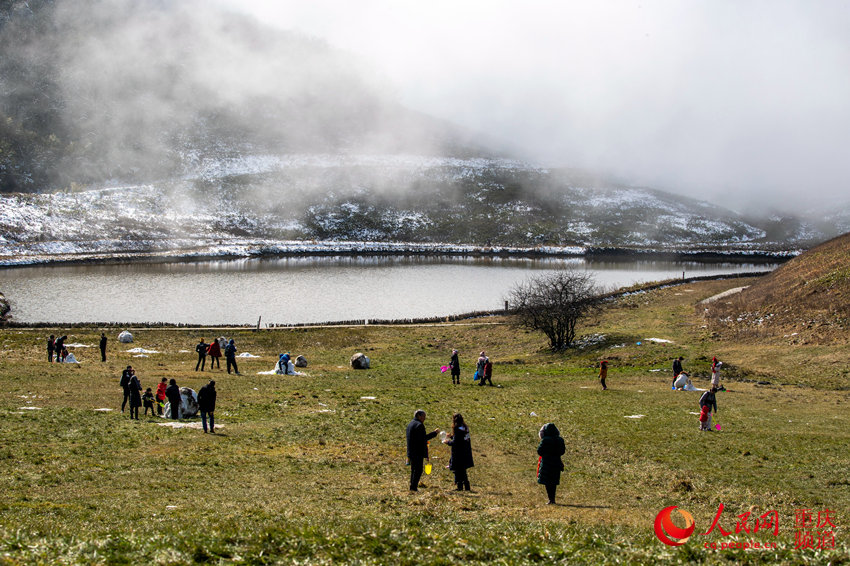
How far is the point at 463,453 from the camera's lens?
18.2 meters

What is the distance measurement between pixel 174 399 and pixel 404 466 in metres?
12.3

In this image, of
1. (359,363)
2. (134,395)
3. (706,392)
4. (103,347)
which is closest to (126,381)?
(134,395)

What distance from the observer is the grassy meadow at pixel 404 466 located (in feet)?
41.4

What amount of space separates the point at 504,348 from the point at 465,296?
3119cm

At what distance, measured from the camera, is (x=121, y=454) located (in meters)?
21.6

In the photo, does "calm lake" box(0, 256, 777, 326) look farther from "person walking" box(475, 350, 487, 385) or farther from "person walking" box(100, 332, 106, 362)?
"person walking" box(475, 350, 487, 385)

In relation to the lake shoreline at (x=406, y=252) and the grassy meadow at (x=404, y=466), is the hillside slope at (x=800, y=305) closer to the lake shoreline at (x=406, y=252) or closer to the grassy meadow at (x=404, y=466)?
the grassy meadow at (x=404, y=466)

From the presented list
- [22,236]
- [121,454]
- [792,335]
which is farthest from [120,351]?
[22,236]

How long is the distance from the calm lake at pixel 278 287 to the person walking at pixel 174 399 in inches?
1575

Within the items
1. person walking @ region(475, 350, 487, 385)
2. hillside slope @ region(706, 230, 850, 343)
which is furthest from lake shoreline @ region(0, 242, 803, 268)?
person walking @ region(475, 350, 487, 385)

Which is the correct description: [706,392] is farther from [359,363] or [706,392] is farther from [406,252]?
[406,252]

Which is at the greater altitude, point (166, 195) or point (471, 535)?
point (166, 195)

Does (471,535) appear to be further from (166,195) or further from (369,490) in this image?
(166,195)

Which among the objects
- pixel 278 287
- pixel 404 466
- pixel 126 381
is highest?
pixel 278 287
